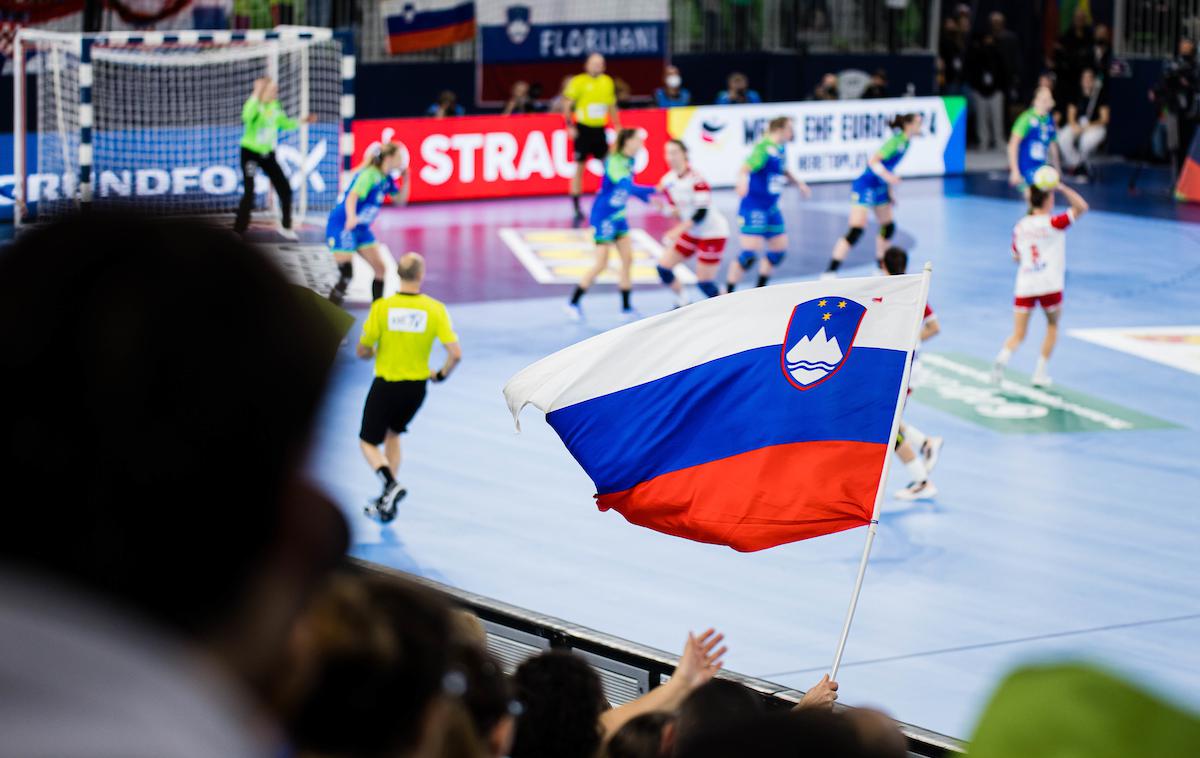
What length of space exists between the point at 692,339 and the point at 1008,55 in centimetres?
2792

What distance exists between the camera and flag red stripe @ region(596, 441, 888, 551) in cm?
648

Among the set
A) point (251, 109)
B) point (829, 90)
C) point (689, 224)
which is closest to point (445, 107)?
point (251, 109)

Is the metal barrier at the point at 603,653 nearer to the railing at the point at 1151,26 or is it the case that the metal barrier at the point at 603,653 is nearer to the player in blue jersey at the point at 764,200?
the player in blue jersey at the point at 764,200

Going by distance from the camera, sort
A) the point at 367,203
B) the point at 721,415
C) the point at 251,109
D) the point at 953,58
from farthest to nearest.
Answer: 1. the point at 953,58
2. the point at 251,109
3. the point at 367,203
4. the point at 721,415

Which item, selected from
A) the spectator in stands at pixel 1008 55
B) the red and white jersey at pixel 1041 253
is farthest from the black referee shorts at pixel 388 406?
the spectator in stands at pixel 1008 55

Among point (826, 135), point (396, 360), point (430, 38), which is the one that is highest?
point (430, 38)

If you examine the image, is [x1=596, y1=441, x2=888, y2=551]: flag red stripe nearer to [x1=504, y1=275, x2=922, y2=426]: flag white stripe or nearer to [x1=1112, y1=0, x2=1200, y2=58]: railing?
[x1=504, y1=275, x2=922, y2=426]: flag white stripe

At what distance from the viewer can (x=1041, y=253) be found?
14.3 metres

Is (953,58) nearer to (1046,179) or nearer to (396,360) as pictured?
(1046,179)

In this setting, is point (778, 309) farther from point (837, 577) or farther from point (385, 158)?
point (385, 158)

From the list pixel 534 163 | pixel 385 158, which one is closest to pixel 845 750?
pixel 385 158

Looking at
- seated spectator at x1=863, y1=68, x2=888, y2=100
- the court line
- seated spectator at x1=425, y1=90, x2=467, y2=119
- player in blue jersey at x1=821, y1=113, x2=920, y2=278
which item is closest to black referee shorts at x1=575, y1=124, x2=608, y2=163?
seated spectator at x1=425, y1=90, x2=467, y2=119

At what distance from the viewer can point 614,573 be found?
9984mm

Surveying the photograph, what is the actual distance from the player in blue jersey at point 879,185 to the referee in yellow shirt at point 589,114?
18.8ft
